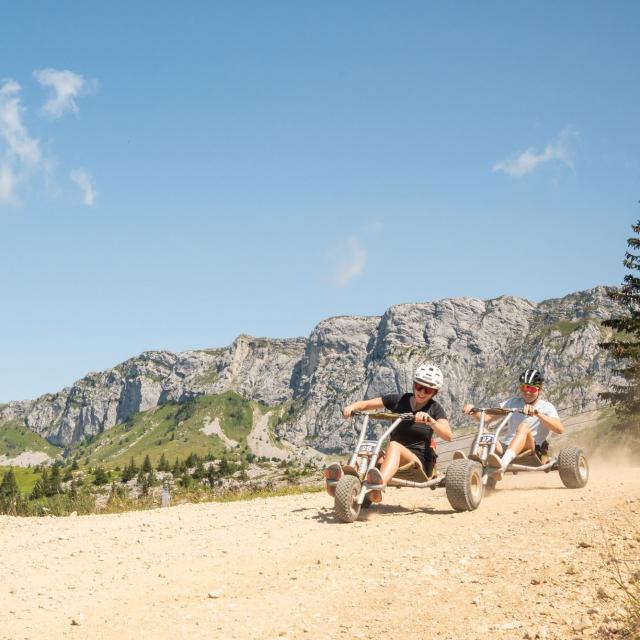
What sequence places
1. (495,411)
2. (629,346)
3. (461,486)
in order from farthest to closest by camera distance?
(629,346)
(495,411)
(461,486)

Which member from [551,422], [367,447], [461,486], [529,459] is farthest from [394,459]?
[529,459]

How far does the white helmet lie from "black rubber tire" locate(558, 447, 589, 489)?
10.8 ft

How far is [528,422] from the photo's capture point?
40.3ft

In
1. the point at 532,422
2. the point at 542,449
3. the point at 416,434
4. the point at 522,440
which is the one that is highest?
the point at 532,422

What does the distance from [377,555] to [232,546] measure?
2.18 metres

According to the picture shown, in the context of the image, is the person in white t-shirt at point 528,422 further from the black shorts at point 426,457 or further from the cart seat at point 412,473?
the cart seat at point 412,473

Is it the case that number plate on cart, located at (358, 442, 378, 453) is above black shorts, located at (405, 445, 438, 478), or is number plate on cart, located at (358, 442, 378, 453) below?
above

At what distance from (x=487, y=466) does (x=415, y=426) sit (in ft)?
5.86

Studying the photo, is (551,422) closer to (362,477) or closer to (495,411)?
(495,411)

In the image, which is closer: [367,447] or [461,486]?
[461,486]

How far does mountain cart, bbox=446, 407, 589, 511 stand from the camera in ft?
30.9

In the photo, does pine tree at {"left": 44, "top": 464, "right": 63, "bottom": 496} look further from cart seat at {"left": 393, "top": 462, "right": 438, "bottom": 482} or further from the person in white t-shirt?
cart seat at {"left": 393, "top": 462, "right": 438, "bottom": 482}

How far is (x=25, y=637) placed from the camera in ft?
17.5

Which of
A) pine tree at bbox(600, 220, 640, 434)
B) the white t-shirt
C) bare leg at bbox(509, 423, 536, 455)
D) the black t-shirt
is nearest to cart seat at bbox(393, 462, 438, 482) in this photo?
the black t-shirt
